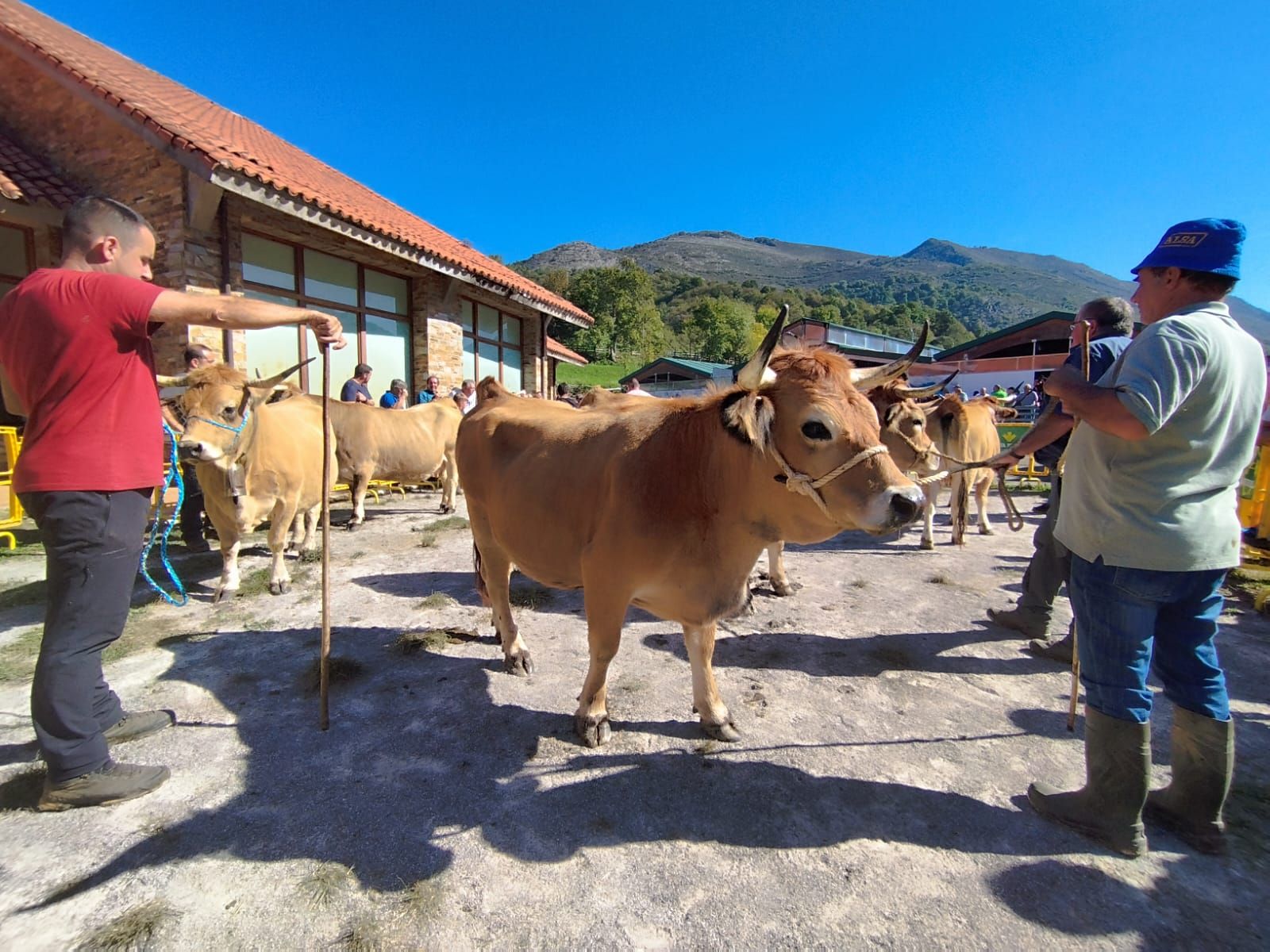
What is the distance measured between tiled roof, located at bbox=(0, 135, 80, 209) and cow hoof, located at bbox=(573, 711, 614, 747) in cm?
1008

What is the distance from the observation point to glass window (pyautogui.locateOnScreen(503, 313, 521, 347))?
16031 millimetres

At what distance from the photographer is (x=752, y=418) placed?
7.75 feet

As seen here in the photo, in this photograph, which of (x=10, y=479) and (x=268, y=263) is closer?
(x=10, y=479)

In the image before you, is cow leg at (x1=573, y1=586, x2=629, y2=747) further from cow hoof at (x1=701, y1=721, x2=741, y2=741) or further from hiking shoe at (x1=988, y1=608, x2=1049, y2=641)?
hiking shoe at (x1=988, y1=608, x2=1049, y2=641)

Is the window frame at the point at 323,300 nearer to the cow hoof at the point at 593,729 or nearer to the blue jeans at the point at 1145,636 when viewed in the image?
the cow hoof at the point at 593,729

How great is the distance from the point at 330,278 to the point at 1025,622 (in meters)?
11.6

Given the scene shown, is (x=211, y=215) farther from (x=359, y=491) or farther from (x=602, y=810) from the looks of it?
(x=602, y=810)

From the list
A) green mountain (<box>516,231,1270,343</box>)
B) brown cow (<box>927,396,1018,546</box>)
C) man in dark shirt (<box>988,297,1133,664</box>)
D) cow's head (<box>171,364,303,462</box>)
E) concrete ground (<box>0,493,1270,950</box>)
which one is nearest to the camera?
concrete ground (<box>0,493,1270,950</box>)

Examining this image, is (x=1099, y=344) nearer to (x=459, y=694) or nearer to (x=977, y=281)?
(x=459, y=694)

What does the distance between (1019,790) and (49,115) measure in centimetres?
1499

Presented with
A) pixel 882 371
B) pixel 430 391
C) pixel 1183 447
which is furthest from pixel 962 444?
pixel 430 391

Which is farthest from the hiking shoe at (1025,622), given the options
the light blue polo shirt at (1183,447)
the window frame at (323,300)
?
the window frame at (323,300)

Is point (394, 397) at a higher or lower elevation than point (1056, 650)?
higher

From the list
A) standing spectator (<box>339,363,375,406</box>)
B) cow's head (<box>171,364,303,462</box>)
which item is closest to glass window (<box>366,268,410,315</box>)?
standing spectator (<box>339,363,375,406</box>)
